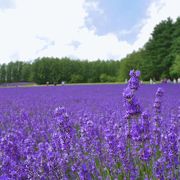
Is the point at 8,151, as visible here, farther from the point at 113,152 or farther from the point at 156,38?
the point at 156,38

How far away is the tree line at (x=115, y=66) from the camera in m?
33.4

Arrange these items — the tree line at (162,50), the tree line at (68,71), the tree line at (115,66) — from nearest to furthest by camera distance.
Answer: the tree line at (162,50) < the tree line at (115,66) < the tree line at (68,71)

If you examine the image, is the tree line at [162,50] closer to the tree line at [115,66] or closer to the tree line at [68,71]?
the tree line at [115,66]

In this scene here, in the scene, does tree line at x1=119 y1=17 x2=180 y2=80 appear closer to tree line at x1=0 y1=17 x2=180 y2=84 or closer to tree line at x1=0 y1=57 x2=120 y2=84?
tree line at x1=0 y1=17 x2=180 y2=84

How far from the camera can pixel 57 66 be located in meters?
55.9

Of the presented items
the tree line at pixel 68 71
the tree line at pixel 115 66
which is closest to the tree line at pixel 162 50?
the tree line at pixel 115 66

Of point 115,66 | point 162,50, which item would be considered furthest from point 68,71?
point 162,50

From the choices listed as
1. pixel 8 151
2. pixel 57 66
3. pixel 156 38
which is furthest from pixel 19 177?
pixel 57 66

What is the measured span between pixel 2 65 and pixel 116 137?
232ft

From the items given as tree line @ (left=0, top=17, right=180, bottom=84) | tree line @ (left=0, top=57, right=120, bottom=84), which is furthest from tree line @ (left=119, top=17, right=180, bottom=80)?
tree line @ (left=0, top=57, right=120, bottom=84)

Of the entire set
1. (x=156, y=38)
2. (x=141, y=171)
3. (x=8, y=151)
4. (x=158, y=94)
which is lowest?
(x=141, y=171)

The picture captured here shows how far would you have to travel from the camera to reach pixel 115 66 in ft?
211

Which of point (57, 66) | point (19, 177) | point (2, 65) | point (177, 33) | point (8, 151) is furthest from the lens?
point (2, 65)

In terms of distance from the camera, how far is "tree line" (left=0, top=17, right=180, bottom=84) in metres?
33.4
